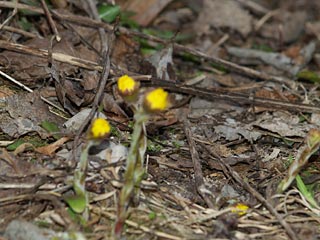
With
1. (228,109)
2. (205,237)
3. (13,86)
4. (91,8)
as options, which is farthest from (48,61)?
(205,237)

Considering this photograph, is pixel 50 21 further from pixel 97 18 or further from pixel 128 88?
pixel 128 88

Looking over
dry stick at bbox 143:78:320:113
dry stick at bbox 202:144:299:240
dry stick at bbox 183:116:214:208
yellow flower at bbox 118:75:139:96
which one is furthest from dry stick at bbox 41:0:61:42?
yellow flower at bbox 118:75:139:96

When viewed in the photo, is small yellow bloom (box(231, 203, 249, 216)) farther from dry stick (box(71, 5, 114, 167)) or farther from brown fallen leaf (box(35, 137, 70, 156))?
brown fallen leaf (box(35, 137, 70, 156))

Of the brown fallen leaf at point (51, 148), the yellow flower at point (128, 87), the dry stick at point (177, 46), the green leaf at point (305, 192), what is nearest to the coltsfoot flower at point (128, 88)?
the yellow flower at point (128, 87)

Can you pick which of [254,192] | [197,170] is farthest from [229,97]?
[254,192]

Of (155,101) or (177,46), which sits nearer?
(155,101)
